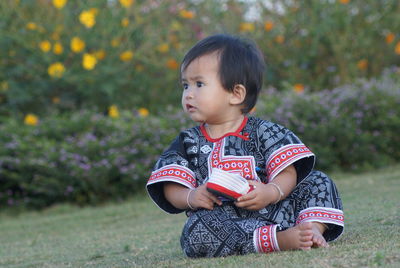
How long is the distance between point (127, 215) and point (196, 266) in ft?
10.1

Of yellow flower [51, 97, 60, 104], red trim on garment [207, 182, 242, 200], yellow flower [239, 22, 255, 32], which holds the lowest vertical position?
red trim on garment [207, 182, 242, 200]

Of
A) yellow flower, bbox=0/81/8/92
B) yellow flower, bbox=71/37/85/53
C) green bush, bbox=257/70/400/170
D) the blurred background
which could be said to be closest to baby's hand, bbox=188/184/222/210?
the blurred background

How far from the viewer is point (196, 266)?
113 inches

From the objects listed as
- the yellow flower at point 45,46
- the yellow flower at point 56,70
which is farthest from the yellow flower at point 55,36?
the yellow flower at point 56,70

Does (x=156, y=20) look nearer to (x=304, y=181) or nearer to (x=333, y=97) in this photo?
(x=333, y=97)

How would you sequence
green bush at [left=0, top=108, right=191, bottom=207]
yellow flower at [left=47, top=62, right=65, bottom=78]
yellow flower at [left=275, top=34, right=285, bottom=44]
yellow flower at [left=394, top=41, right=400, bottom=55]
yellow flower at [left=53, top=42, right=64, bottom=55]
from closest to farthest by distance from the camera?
green bush at [left=0, top=108, right=191, bottom=207] → yellow flower at [left=47, top=62, right=65, bottom=78] → yellow flower at [left=53, top=42, right=64, bottom=55] → yellow flower at [left=394, top=41, right=400, bottom=55] → yellow flower at [left=275, top=34, right=285, bottom=44]

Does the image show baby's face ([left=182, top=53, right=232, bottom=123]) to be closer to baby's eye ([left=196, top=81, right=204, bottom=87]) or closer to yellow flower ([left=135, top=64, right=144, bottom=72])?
baby's eye ([left=196, top=81, right=204, bottom=87])

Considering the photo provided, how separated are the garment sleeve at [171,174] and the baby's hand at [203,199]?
0.45ft

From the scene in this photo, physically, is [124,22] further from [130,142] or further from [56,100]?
[130,142]

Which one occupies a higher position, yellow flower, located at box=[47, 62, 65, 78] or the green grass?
yellow flower, located at box=[47, 62, 65, 78]

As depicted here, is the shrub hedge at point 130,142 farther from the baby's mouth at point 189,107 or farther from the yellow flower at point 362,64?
the baby's mouth at point 189,107

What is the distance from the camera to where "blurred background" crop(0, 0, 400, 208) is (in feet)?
21.9

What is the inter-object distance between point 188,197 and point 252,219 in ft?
1.04

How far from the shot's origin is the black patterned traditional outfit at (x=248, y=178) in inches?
124
